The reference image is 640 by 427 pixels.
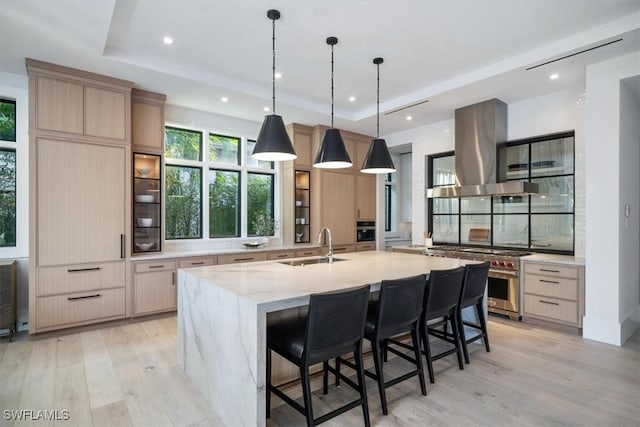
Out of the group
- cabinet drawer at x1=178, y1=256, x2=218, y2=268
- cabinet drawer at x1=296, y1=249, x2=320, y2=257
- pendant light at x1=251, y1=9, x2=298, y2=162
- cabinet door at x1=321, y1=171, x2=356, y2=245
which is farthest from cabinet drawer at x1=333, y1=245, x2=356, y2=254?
pendant light at x1=251, y1=9, x2=298, y2=162

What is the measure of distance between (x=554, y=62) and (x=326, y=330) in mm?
3690

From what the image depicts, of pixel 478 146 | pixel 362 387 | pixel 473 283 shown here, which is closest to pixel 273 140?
pixel 362 387

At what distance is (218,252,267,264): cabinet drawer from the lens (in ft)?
15.8

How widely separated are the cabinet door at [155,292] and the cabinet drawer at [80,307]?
186 mm

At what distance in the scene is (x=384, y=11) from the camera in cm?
291

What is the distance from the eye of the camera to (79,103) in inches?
149

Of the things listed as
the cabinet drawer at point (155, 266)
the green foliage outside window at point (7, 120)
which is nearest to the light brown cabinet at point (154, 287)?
the cabinet drawer at point (155, 266)

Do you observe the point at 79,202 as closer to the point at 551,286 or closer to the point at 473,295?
the point at 473,295

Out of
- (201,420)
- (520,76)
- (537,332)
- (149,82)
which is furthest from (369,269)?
(149,82)

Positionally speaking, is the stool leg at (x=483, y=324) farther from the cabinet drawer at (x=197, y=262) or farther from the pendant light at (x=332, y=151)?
the cabinet drawer at (x=197, y=262)

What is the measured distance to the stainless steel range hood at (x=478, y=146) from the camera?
4.73 meters

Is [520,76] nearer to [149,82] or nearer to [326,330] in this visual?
[326,330]

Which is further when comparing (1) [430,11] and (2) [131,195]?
(2) [131,195]

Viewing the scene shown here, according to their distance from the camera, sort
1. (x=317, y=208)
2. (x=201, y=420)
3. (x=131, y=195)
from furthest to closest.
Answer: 1. (x=317, y=208)
2. (x=131, y=195)
3. (x=201, y=420)
